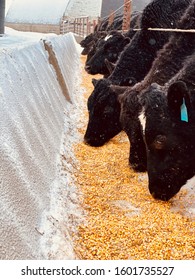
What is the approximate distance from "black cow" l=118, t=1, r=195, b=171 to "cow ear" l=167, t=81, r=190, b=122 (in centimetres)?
79

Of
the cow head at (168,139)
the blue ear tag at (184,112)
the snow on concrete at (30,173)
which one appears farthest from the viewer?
the cow head at (168,139)

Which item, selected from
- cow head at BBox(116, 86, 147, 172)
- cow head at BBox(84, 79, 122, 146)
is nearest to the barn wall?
cow head at BBox(84, 79, 122, 146)

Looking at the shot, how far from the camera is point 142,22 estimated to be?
5.93 meters

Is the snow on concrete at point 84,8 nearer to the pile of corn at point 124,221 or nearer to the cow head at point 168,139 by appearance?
the pile of corn at point 124,221

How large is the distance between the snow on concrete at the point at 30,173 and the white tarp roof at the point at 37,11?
34456 millimetres

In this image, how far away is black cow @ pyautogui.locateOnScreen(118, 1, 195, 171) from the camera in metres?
3.87

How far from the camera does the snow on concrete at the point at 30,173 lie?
1.90 metres

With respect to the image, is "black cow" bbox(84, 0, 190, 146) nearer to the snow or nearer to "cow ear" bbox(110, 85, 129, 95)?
"cow ear" bbox(110, 85, 129, 95)

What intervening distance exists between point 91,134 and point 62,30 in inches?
1256

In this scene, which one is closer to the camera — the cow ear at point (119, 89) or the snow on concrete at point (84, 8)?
the cow ear at point (119, 89)

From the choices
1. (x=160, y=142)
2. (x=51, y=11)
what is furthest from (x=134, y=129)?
(x=51, y=11)

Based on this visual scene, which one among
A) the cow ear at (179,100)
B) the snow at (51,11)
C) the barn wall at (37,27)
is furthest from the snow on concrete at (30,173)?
the snow at (51,11)

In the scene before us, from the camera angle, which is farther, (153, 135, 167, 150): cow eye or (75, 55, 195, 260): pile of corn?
(153, 135, 167, 150): cow eye
